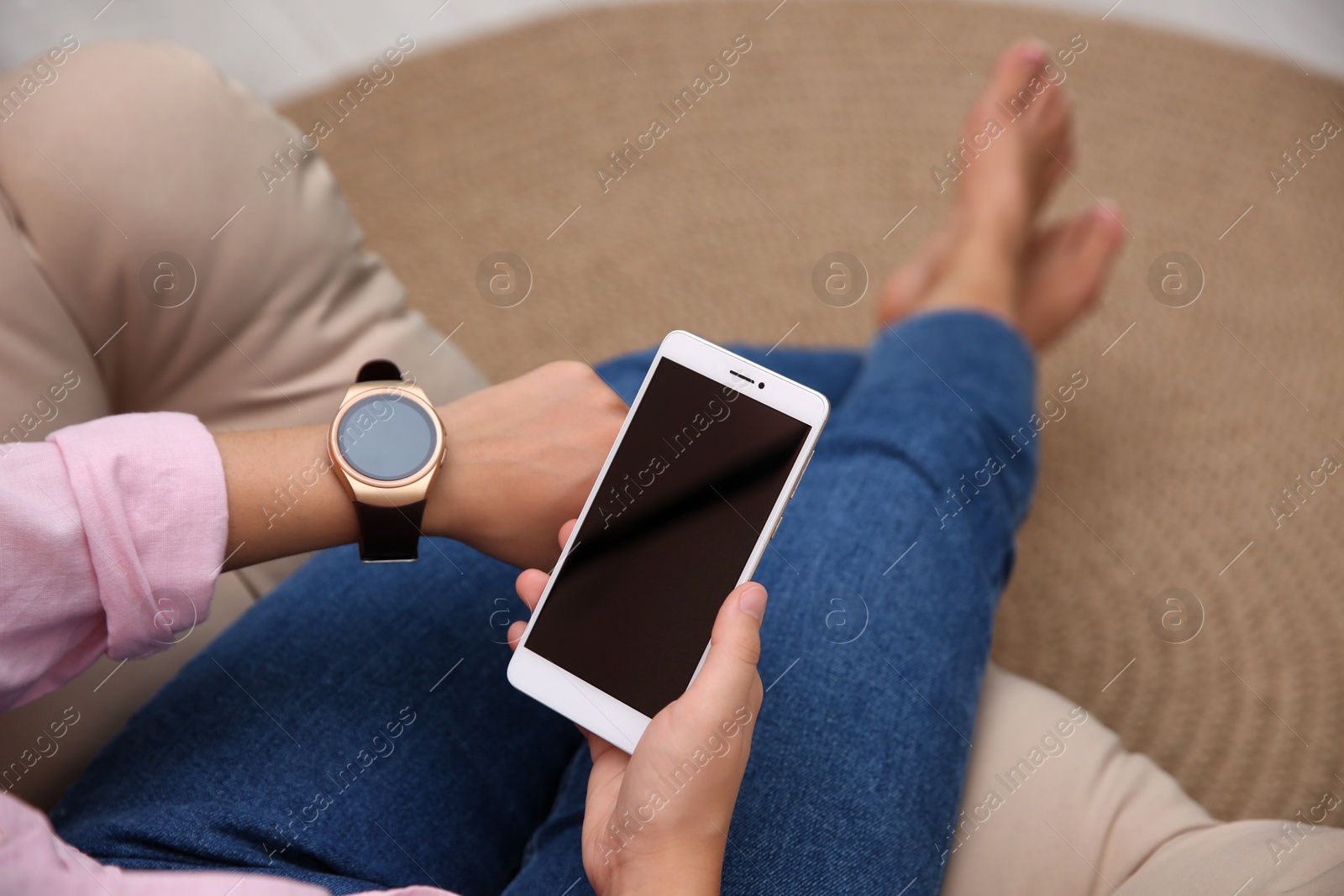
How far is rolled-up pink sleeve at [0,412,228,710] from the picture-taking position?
0.48 meters

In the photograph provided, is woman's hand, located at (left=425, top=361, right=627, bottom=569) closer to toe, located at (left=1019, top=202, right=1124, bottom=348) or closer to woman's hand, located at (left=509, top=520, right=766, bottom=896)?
woman's hand, located at (left=509, top=520, right=766, bottom=896)

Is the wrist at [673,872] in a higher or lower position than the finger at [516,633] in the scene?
lower

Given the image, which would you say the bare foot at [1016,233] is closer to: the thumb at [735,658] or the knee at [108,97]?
the thumb at [735,658]

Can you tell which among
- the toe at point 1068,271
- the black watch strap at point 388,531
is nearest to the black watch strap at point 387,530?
the black watch strap at point 388,531

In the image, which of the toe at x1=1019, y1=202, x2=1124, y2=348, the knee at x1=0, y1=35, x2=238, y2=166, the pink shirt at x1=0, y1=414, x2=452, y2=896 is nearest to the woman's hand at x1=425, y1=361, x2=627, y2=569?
the pink shirt at x1=0, y1=414, x2=452, y2=896

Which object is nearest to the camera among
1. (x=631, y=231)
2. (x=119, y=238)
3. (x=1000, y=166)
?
(x=119, y=238)

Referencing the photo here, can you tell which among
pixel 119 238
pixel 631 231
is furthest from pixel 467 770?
pixel 631 231

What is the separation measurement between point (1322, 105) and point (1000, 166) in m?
0.61

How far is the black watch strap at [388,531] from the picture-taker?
565 millimetres

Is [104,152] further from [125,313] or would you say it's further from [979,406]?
[979,406]

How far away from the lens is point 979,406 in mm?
740

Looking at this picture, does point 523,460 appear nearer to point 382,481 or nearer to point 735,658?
point 382,481

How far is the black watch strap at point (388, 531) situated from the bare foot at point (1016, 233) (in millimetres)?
625

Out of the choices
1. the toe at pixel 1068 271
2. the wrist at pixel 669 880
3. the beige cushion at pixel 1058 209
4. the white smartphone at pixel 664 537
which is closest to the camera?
the wrist at pixel 669 880
